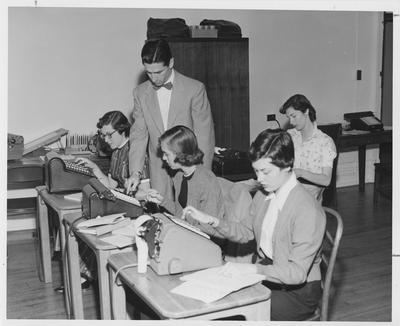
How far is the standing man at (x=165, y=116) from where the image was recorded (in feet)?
11.4

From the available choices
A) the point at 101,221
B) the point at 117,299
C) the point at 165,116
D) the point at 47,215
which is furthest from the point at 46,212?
the point at 117,299

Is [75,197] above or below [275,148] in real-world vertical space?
below

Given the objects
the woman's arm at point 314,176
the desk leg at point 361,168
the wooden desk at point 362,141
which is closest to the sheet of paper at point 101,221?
the woman's arm at point 314,176

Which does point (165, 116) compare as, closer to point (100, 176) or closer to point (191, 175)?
point (100, 176)

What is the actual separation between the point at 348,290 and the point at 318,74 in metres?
3.18

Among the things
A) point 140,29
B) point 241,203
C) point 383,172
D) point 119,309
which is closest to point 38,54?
point 140,29

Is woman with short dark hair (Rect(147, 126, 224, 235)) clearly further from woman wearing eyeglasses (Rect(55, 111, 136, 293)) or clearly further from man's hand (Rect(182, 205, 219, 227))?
woman wearing eyeglasses (Rect(55, 111, 136, 293))

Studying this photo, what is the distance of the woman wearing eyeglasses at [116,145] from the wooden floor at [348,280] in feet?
2.41

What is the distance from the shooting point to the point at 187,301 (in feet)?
6.43

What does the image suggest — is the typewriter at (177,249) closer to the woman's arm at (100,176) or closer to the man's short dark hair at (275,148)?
the man's short dark hair at (275,148)

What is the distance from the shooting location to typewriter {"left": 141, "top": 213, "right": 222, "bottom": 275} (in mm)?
2174

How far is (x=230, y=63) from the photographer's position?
17.1 ft

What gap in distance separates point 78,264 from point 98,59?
7.95ft
